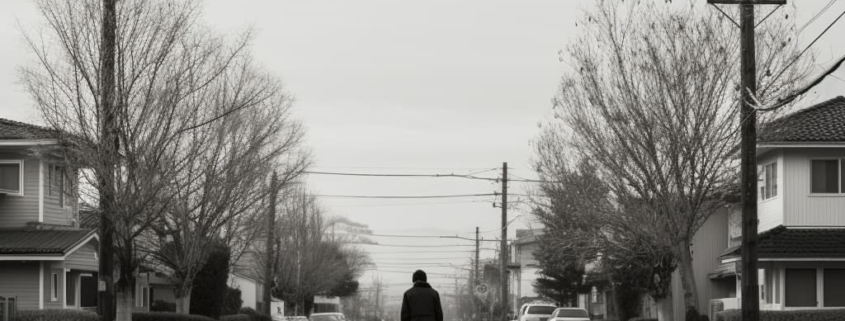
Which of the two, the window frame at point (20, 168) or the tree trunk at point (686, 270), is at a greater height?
the window frame at point (20, 168)

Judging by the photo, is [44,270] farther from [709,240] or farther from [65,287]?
[709,240]

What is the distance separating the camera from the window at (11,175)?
38.5 metres

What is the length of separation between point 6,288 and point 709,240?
25.9 m

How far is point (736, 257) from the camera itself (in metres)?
38.3

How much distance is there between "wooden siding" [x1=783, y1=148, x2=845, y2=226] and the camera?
36.7 meters

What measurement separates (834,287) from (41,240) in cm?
2329

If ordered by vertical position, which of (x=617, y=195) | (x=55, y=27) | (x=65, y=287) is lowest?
(x=65, y=287)

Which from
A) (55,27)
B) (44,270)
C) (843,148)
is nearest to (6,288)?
(44,270)

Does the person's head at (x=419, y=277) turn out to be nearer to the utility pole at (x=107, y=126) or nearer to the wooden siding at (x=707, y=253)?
the utility pole at (x=107, y=126)

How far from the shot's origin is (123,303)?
2661 cm

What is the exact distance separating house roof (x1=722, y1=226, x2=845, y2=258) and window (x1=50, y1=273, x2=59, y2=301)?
20.7 metres

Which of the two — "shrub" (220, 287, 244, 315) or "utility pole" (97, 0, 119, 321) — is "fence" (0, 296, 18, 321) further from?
"shrub" (220, 287, 244, 315)

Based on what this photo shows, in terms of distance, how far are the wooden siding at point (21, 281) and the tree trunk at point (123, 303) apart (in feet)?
38.8

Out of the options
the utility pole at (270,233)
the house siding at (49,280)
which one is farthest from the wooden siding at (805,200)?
the house siding at (49,280)
